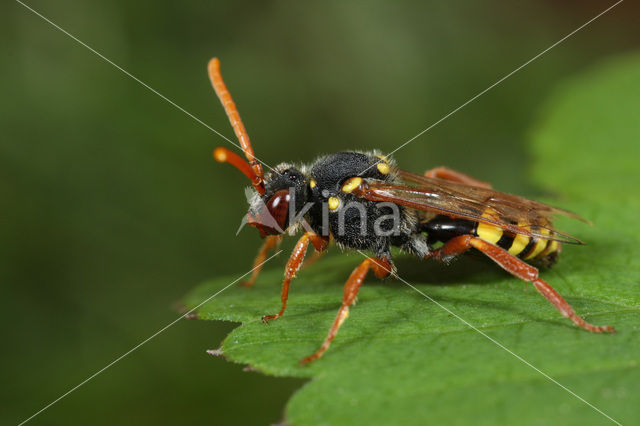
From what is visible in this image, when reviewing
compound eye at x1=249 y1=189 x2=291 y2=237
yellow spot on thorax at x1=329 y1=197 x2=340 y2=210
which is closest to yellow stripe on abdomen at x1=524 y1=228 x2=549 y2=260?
yellow spot on thorax at x1=329 y1=197 x2=340 y2=210

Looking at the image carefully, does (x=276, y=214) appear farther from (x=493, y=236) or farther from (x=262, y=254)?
(x=493, y=236)

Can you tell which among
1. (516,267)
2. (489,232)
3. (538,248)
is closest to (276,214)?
(489,232)

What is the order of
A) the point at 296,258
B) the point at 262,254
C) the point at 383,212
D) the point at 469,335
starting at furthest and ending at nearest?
1. the point at 262,254
2. the point at 383,212
3. the point at 296,258
4. the point at 469,335

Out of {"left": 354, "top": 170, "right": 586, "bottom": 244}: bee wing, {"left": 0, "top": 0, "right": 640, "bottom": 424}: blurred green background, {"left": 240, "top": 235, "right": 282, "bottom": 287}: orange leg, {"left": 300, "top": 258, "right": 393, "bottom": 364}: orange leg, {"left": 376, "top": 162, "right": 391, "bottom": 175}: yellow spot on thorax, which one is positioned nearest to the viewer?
{"left": 300, "top": 258, "right": 393, "bottom": 364}: orange leg

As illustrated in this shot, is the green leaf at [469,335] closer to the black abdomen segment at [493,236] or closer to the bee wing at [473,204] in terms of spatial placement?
the black abdomen segment at [493,236]

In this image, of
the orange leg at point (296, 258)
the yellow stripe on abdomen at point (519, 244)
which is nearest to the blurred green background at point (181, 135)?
the orange leg at point (296, 258)

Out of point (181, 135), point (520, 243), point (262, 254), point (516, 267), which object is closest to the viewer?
point (516, 267)

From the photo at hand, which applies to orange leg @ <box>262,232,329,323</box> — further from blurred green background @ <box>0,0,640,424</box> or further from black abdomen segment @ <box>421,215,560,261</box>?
blurred green background @ <box>0,0,640,424</box>
